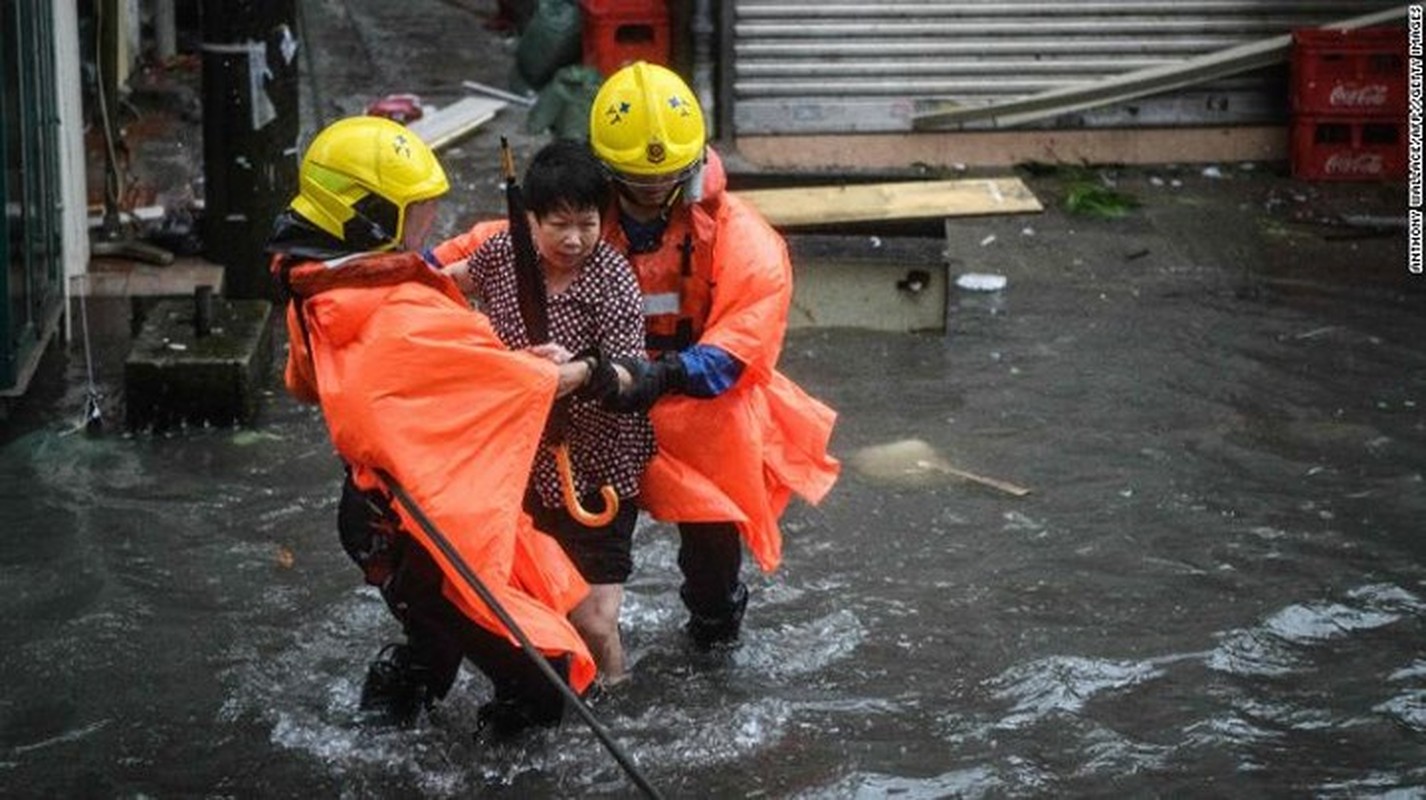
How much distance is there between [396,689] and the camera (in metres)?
6.15

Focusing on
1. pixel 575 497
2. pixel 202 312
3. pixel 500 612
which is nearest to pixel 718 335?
pixel 575 497

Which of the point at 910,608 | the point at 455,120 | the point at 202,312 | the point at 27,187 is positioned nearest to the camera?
the point at 910,608

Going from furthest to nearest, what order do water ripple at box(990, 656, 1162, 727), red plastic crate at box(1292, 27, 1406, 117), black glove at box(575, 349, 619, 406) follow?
red plastic crate at box(1292, 27, 1406, 117), water ripple at box(990, 656, 1162, 727), black glove at box(575, 349, 619, 406)

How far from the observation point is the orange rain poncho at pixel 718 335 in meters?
6.10

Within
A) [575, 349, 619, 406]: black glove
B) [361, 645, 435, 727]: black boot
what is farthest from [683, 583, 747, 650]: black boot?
[575, 349, 619, 406]: black glove

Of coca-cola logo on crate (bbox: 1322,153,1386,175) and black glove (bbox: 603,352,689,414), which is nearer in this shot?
black glove (bbox: 603,352,689,414)

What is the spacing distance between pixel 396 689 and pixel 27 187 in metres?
3.66

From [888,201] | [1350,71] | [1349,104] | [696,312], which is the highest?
[1350,71]

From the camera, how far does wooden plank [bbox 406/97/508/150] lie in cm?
1334

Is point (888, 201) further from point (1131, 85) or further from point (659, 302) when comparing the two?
point (659, 302)

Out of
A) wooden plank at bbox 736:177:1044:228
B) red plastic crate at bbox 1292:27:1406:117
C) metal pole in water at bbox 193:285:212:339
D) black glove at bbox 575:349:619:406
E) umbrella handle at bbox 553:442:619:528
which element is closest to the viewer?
black glove at bbox 575:349:619:406

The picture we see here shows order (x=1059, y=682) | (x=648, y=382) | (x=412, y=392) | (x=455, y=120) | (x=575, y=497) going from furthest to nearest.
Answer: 1. (x=455, y=120)
2. (x=1059, y=682)
3. (x=575, y=497)
4. (x=648, y=382)
5. (x=412, y=392)

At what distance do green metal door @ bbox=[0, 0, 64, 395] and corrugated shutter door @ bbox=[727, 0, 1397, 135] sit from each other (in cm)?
467

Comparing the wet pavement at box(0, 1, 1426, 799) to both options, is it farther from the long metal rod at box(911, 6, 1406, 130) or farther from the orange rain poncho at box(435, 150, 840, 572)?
the long metal rod at box(911, 6, 1406, 130)
